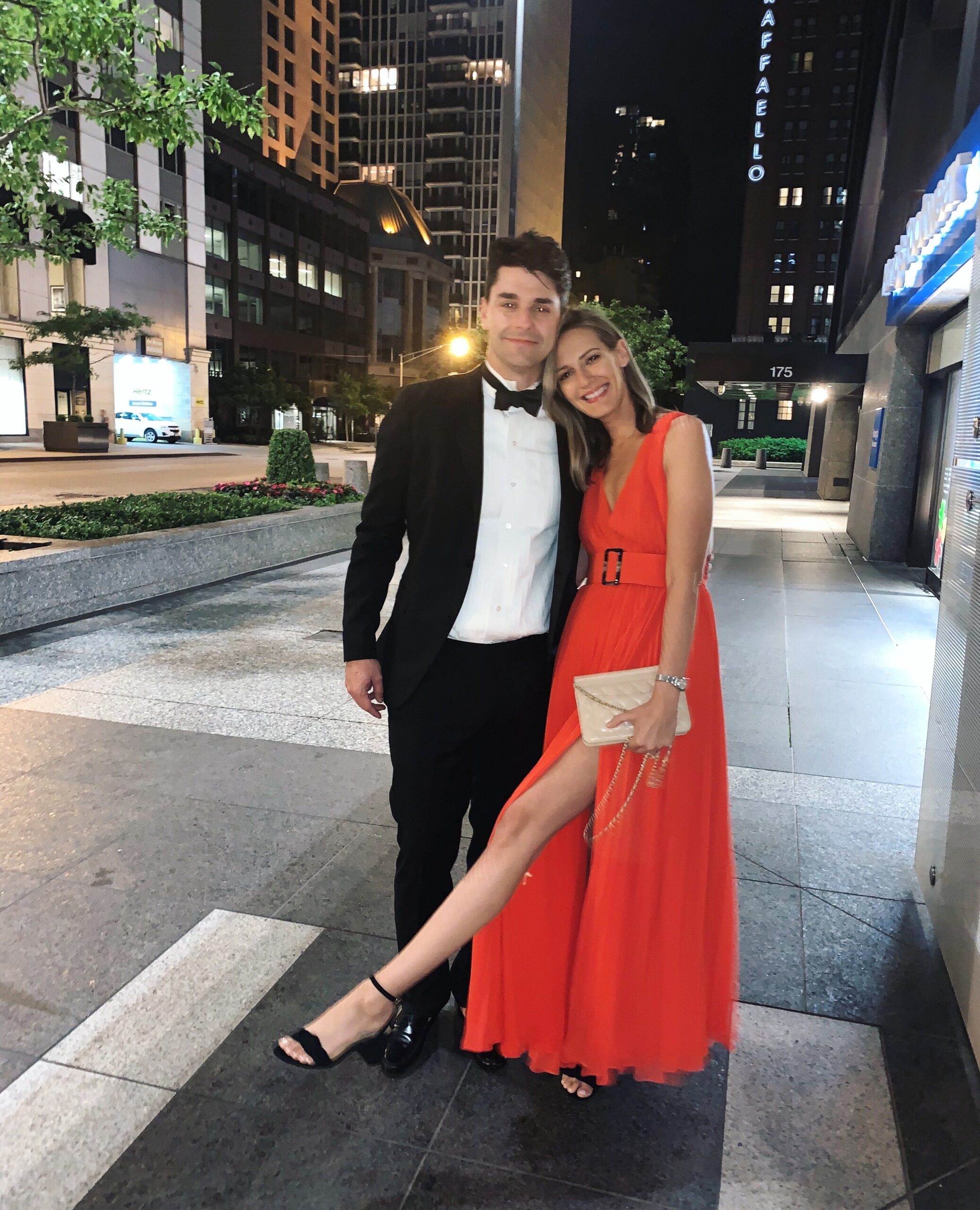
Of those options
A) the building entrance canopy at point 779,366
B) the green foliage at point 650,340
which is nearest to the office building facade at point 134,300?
the green foliage at point 650,340

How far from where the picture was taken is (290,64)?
99.5 meters

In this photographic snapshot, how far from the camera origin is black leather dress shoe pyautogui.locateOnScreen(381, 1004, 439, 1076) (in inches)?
99.4

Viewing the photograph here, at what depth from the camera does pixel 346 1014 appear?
2.47 meters

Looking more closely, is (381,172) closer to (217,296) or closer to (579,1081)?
(217,296)

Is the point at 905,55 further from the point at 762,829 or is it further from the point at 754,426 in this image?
the point at 754,426

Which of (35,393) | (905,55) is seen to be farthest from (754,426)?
(905,55)

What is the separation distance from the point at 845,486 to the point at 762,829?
81.2 feet

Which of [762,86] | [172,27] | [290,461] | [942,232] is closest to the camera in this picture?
[942,232]

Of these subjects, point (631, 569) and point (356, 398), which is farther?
point (356, 398)

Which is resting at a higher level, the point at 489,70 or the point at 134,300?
the point at 489,70

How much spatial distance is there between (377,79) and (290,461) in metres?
127

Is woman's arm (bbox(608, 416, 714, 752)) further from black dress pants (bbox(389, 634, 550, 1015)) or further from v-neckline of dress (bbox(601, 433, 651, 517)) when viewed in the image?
black dress pants (bbox(389, 634, 550, 1015))

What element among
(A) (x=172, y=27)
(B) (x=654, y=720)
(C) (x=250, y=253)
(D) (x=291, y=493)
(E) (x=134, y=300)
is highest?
(A) (x=172, y=27)

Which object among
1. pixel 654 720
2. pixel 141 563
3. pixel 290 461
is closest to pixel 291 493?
Answer: pixel 290 461
